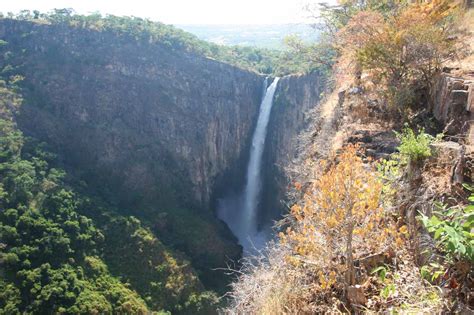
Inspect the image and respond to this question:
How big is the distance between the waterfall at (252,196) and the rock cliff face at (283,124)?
559 millimetres

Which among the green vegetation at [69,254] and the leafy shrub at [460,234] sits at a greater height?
the leafy shrub at [460,234]

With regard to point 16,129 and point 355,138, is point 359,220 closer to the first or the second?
point 355,138

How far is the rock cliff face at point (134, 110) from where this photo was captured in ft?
95.0

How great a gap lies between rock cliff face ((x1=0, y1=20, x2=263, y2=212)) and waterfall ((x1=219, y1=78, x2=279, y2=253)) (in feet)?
5.07

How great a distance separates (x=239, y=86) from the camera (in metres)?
34.6

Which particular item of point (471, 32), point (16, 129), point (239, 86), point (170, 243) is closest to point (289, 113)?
point (239, 86)

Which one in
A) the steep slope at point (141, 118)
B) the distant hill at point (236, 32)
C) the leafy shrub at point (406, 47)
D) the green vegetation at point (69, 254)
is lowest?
the green vegetation at point (69, 254)

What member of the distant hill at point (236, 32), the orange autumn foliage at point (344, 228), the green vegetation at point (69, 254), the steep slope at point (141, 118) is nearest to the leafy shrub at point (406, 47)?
the orange autumn foliage at point (344, 228)

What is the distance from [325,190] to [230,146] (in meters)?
30.3

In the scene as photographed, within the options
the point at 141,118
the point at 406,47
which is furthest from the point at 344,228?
the point at 141,118

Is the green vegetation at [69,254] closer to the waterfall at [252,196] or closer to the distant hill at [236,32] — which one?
the waterfall at [252,196]

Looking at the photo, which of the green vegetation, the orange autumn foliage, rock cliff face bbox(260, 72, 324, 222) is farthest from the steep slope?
the orange autumn foliage

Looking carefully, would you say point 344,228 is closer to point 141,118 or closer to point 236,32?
point 141,118

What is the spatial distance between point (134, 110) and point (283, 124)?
1298cm
